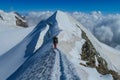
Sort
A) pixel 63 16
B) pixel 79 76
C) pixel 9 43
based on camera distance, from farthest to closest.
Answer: pixel 9 43 → pixel 63 16 → pixel 79 76

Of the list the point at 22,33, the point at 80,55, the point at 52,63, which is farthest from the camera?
the point at 22,33

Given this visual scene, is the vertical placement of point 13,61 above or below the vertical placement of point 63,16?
below

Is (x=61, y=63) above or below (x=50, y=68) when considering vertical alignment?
above

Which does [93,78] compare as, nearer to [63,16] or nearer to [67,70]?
[67,70]

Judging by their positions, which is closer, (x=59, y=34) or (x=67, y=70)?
(x=67, y=70)

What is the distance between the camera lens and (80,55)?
4972cm

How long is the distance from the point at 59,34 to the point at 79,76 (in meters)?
23.4

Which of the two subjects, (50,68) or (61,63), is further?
(61,63)

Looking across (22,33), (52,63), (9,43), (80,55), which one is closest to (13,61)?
(80,55)

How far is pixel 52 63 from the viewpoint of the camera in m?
41.1

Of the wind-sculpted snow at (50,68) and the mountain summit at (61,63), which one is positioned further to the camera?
the mountain summit at (61,63)

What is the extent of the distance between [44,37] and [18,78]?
78.5 ft

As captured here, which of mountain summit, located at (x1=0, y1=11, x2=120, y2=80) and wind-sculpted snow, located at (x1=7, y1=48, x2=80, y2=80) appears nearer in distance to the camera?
wind-sculpted snow, located at (x1=7, y1=48, x2=80, y2=80)

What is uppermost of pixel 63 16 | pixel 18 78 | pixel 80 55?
pixel 63 16
